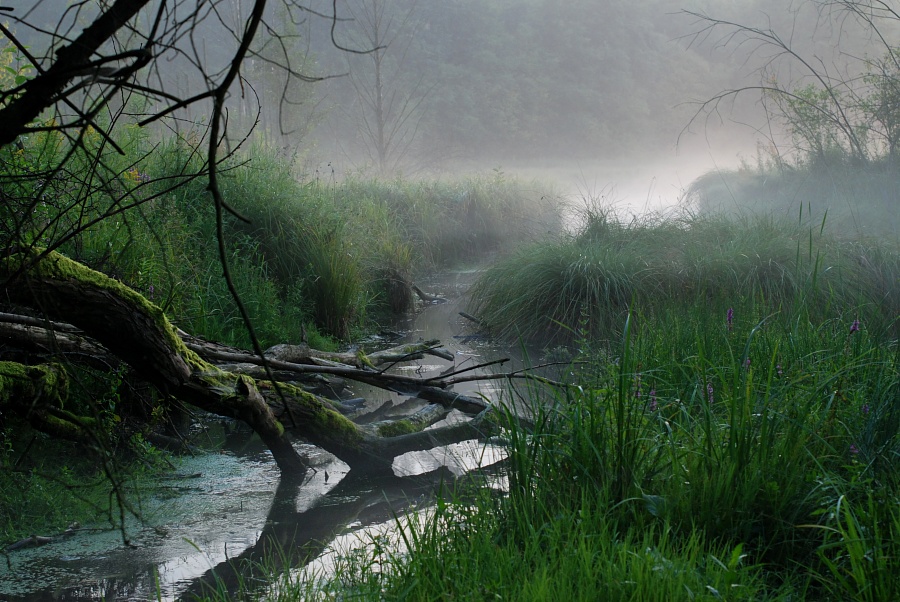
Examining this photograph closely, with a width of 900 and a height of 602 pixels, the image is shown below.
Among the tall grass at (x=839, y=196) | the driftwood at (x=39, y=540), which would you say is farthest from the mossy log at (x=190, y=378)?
the tall grass at (x=839, y=196)

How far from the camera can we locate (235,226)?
6.10 meters

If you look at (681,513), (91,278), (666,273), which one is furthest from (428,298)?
(681,513)

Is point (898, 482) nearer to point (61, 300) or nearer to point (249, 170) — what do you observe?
point (61, 300)

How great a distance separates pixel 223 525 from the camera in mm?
2812

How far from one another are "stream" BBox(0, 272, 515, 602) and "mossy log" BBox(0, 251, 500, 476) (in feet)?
0.38

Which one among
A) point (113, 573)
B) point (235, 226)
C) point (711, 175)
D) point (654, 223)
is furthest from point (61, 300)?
point (711, 175)

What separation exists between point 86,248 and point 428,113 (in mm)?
36619

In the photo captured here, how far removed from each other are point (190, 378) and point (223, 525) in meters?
0.57

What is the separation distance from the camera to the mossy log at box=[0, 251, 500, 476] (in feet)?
8.14

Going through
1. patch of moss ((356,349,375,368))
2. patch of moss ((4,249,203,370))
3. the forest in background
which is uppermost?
the forest in background

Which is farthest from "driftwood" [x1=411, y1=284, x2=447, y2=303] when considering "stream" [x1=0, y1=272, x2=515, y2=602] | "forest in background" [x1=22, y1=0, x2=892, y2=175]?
"forest in background" [x1=22, y1=0, x2=892, y2=175]

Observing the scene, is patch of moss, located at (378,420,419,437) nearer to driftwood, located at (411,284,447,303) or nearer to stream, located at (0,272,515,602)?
stream, located at (0,272,515,602)

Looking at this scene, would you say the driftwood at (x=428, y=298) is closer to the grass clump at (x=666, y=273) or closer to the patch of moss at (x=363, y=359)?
the grass clump at (x=666, y=273)

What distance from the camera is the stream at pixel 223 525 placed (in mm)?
2367
